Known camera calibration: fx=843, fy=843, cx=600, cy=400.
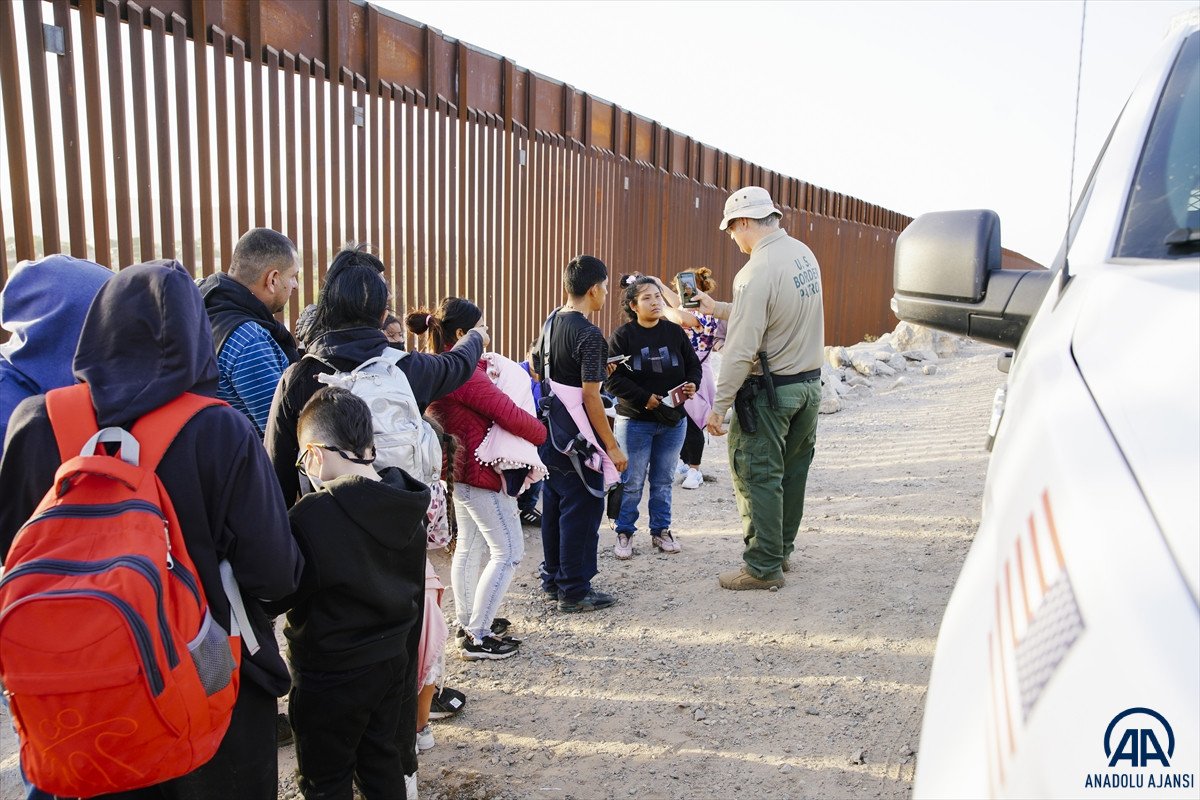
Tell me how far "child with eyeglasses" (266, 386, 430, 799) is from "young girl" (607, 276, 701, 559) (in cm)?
293

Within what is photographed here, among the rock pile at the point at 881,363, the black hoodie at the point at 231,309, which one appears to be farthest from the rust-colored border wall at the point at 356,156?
the rock pile at the point at 881,363

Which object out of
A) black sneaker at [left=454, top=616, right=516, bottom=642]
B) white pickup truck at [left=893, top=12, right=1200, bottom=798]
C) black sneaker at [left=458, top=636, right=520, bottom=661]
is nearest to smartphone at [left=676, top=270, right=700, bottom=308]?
black sneaker at [left=454, top=616, right=516, bottom=642]

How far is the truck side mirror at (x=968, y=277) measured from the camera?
2.05 meters

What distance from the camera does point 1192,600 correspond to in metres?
0.73

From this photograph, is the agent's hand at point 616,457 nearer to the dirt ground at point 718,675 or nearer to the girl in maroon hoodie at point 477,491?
the girl in maroon hoodie at point 477,491

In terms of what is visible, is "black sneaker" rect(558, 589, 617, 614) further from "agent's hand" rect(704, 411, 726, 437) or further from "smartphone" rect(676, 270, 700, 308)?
"smartphone" rect(676, 270, 700, 308)

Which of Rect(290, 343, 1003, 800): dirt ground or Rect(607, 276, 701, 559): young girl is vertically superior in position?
Rect(607, 276, 701, 559): young girl

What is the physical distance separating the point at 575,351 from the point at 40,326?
2738mm

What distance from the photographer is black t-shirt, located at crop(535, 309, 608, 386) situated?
14.9 feet

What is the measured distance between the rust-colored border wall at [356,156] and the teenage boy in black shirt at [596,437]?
1955 mm

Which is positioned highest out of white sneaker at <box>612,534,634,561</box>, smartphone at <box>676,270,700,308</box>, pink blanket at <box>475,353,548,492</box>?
smartphone at <box>676,270,700,308</box>

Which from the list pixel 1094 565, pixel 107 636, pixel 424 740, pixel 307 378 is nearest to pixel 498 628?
pixel 424 740

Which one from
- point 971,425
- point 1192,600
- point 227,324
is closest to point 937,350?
point 971,425

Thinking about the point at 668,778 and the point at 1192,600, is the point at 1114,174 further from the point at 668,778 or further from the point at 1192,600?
the point at 668,778
